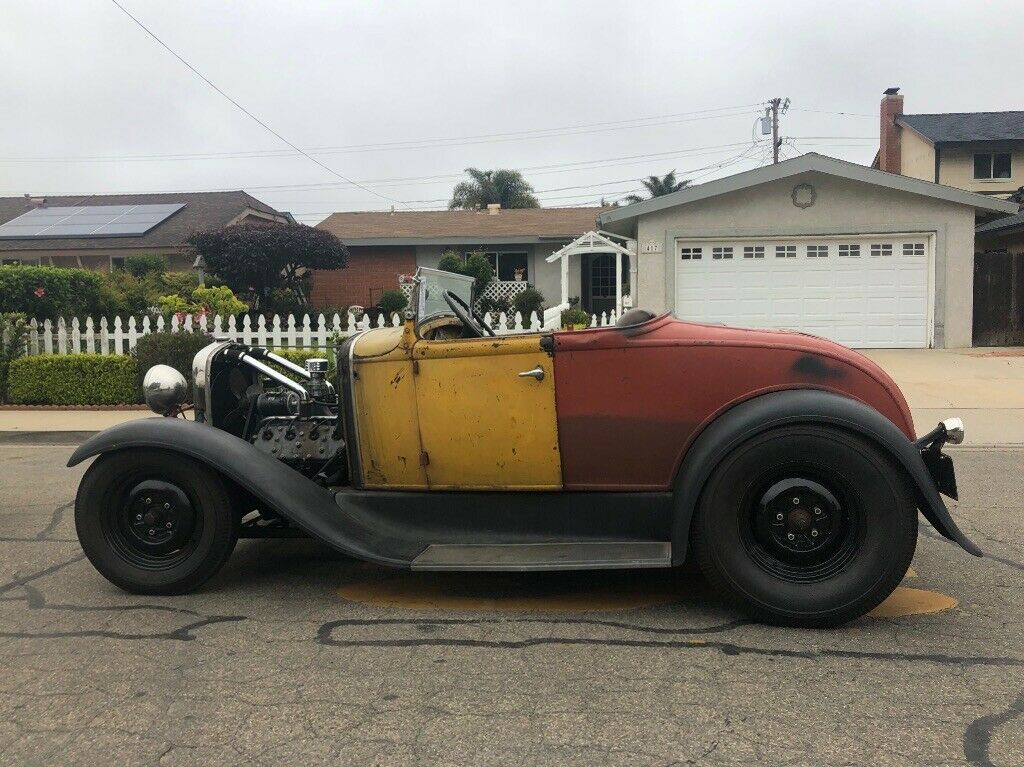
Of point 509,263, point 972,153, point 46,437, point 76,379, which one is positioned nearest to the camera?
point 46,437

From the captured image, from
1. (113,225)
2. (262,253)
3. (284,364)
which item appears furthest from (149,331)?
(113,225)

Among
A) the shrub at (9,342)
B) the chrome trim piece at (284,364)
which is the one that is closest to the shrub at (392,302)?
the shrub at (9,342)

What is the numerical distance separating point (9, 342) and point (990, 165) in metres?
32.9

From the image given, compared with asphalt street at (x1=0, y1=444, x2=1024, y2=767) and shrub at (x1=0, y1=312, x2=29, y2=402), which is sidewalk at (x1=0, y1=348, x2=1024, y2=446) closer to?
shrub at (x1=0, y1=312, x2=29, y2=402)

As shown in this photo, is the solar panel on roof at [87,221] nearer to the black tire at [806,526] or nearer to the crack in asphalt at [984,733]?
the black tire at [806,526]

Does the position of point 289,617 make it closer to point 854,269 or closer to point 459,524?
point 459,524

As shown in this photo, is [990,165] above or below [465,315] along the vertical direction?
above

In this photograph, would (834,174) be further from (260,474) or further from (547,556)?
(260,474)

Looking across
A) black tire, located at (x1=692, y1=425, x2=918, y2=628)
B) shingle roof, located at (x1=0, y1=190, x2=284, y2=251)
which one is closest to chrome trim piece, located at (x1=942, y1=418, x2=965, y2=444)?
black tire, located at (x1=692, y1=425, x2=918, y2=628)

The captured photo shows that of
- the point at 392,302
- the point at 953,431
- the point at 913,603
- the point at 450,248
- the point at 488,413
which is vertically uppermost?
the point at 450,248

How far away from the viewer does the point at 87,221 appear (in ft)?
95.0

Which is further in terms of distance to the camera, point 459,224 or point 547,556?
point 459,224

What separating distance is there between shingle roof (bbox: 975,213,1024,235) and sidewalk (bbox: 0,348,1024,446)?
5351 millimetres

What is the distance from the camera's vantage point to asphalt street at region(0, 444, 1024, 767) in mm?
2965
